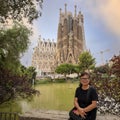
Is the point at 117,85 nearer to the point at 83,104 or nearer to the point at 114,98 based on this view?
the point at 114,98

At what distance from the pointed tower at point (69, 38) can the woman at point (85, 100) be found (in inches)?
4585

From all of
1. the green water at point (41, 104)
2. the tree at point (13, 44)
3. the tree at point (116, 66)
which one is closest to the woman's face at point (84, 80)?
the tree at point (116, 66)

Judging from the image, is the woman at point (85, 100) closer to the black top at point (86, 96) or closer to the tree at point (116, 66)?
the black top at point (86, 96)

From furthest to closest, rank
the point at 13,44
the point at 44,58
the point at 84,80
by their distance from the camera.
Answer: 1. the point at 44,58
2. the point at 13,44
3. the point at 84,80

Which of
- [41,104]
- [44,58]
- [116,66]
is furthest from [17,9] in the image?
[44,58]

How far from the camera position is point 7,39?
1584cm

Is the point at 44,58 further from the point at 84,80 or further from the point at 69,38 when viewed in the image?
the point at 84,80

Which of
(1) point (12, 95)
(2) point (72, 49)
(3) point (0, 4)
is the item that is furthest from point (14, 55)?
(2) point (72, 49)

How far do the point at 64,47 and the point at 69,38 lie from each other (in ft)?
15.7

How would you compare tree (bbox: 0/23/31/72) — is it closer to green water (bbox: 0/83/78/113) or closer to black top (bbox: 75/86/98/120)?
green water (bbox: 0/83/78/113)

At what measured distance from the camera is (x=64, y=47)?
4916 inches

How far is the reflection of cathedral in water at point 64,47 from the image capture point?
123438 mm

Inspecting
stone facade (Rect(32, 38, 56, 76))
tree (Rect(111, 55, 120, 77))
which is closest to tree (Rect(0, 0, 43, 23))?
tree (Rect(111, 55, 120, 77))

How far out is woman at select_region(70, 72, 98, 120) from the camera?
4.80m
